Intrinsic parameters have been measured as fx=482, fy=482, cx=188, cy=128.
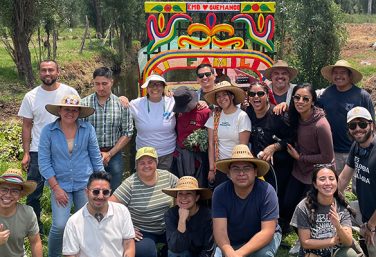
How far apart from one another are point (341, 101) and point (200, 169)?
170 cm

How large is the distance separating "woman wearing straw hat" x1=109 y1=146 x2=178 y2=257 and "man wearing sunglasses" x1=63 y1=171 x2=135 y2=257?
0.62 metres

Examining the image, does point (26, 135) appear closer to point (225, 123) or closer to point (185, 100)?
point (185, 100)

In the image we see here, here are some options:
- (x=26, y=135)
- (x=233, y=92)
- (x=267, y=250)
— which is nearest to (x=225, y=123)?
(x=233, y=92)

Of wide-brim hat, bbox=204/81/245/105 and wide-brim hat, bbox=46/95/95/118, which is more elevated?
wide-brim hat, bbox=204/81/245/105

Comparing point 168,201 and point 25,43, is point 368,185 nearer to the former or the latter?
point 168,201

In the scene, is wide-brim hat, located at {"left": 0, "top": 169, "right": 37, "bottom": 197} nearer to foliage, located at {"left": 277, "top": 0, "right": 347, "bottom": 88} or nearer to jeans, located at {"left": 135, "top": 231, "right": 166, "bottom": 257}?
jeans, located at {"left": 135, "top": 231, "right": 166, "bottom": 257}

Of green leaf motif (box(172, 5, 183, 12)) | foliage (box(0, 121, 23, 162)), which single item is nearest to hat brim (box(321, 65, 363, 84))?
green leaf motif (box(172, 5, 183, 12))

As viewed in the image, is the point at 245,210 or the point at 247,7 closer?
the point at 245,210

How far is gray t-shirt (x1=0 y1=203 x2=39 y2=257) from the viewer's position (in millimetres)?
4070

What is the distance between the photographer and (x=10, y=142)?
922 centimetres

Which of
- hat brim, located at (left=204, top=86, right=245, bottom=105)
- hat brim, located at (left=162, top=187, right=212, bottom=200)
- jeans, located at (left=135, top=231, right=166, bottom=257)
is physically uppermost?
hat brim, located at (left=204, top=86, right=245, bottom=105)

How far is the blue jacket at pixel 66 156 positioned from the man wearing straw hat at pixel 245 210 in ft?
4.54

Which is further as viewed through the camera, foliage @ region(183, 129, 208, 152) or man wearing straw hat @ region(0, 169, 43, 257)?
foliage @ region(183, 129, 208, 152)

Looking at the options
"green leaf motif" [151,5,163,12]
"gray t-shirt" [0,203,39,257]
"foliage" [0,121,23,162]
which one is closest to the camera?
"gray t-shirt" [0,203,39,257]
